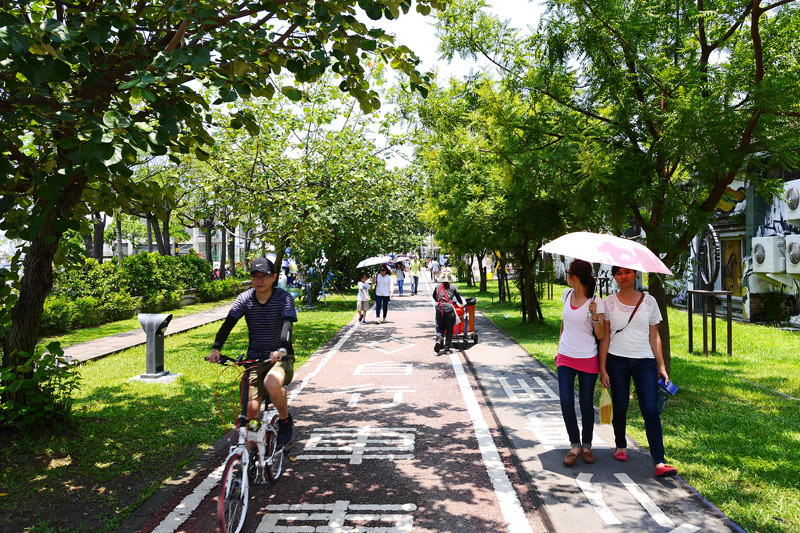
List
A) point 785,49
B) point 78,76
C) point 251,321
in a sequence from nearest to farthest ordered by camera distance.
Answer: point 251,321
point 78,76
point 785,49

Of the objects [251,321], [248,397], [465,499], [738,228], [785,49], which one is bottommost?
[465,499]

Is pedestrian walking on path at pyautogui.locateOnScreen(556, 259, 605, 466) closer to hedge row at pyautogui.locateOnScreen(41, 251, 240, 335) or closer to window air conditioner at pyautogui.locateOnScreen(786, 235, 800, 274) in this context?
window air conditioner at pyautogui.locateOnScreen(786, 235, 800, 274)

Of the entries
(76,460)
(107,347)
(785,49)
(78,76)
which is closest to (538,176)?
(785,49)

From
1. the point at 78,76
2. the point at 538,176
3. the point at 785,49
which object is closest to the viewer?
the point at 78,76

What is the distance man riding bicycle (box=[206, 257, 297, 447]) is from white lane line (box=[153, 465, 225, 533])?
0.71 metres

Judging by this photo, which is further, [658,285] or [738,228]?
[738,228]

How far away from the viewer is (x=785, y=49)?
643 centimetres

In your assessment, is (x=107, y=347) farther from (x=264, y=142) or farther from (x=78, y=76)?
(x=78, y=76)

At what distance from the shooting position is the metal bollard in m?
9.02

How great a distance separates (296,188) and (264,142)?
1292mm

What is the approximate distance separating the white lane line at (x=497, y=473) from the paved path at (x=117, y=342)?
683 centimetres

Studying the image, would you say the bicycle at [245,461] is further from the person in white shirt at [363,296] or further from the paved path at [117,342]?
the person in white shirt at [363,296]

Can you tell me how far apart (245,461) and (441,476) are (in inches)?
71.9

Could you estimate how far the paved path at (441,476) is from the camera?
13.5ft
